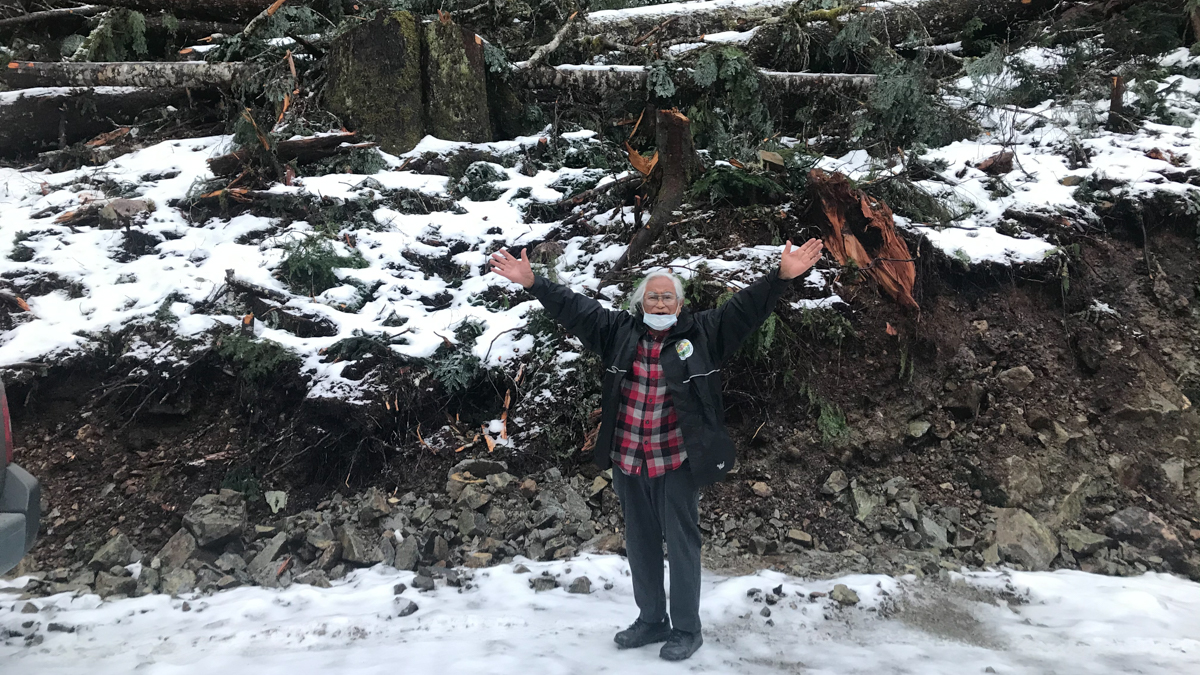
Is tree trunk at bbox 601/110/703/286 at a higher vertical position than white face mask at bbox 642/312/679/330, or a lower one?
higher

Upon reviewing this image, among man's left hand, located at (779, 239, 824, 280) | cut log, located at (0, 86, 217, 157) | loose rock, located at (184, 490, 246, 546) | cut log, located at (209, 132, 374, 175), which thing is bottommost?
loose rock, located at (184, 490, 246, 546)

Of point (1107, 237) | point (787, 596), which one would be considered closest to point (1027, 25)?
point (1107, 237)

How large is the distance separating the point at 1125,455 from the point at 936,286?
1.73 m

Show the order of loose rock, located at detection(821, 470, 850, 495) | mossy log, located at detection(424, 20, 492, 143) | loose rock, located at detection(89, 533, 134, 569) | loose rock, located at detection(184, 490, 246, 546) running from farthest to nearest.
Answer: mossy log, located at detection(424, 20, 492, 143)
loose rock, located at detection(821, 470, 850, 495)
loose rock, located at detection(184, 490, 246, 546)
loose rock, located at detection(89, 533, 134, 569)

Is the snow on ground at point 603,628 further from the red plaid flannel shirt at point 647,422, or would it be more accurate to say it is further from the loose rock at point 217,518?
the red plaid flannel shirt at point 647,422

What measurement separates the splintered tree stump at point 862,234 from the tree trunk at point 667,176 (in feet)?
3.85

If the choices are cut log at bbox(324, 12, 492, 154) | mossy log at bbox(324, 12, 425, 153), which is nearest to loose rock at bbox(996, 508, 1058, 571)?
cut log at bbox(324, 12, 492, 154)

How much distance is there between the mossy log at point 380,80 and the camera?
741 centimetres

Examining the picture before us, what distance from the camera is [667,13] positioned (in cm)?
920

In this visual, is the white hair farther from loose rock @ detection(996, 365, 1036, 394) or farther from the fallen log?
the fallen log

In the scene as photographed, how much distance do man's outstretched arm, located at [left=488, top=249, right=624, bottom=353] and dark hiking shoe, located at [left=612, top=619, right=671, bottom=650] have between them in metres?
1.45

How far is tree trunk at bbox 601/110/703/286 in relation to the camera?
5672 millimetres

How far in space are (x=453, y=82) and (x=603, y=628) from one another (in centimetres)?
665

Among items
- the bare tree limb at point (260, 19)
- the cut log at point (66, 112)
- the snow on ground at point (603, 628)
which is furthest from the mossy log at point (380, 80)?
the snow on ground at point (603, 628)
